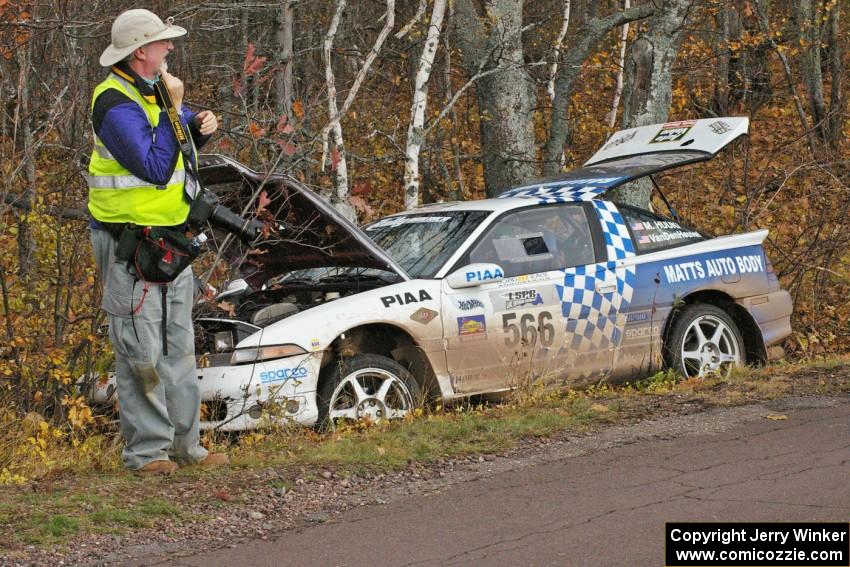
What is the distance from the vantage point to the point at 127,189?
19.0 feet

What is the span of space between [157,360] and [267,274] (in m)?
2.19

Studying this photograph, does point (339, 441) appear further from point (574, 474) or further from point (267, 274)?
point (267, 274)

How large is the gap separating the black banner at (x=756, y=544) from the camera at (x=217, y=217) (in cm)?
265

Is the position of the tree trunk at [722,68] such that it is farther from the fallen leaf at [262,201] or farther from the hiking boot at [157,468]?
the hiking boot at [157,468]

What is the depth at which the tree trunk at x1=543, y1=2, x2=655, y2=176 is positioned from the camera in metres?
12.2

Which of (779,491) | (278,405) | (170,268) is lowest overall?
(779,491)

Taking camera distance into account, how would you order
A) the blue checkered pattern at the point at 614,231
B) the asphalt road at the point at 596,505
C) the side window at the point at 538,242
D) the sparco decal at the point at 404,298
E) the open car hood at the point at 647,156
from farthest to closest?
1. the open car hood at the point at 647,156
2. the blue checkered pattern at the point at 614,231
3. the side window at the point at 538,242
4. the sparco decal at the point at 404,298
5. the asphalt road at the point at 596,505

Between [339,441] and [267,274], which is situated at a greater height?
[267,274]

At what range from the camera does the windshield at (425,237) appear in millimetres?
7922

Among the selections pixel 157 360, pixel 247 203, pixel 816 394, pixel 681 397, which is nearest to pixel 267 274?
pixel 247 203

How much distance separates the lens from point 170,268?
5879mm

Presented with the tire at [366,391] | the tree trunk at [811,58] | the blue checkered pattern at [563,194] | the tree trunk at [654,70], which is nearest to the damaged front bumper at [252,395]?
the tire at [366,391]

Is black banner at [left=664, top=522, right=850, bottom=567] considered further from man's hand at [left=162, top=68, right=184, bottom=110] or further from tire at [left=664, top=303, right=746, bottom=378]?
tire at [left=664, top=303, right=746, bottom=378]

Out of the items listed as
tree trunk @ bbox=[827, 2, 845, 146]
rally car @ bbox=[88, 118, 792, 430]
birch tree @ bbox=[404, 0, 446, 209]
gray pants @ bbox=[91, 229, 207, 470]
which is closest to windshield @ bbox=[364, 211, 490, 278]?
rally car @ bbox=[88, 118, 792, 430]
